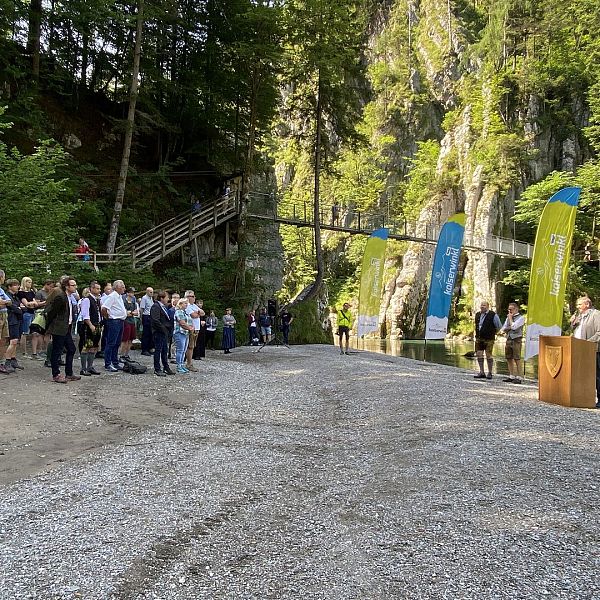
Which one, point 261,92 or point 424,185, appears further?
point 424,185

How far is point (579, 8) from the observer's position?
37406 mm

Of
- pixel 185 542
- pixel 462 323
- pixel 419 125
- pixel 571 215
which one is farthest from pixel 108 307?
pixel 419 125

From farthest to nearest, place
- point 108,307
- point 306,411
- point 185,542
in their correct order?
1. point 108,307
2. point 306,411
3. point 185,542

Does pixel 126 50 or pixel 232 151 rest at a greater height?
pixel 126 50

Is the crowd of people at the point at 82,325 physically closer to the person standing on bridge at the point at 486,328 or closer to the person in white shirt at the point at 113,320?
the person in white shirt at the point at 113,320

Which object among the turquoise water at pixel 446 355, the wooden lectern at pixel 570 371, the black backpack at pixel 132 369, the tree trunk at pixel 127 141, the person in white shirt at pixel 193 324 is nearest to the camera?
the wooden lectern at pixel 570 371

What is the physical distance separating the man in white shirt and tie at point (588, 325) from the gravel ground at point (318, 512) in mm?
1380

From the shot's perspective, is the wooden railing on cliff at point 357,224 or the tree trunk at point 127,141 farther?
the wooden railing on cliff at point 357,224

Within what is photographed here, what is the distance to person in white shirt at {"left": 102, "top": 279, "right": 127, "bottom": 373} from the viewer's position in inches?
380

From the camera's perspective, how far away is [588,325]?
8.23m

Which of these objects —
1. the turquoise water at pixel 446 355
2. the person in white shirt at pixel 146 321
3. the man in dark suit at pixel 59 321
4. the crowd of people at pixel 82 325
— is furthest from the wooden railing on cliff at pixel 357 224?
the man in dark suit at pixel 59 321

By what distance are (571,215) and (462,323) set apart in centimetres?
3140

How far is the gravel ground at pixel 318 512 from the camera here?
116 inches

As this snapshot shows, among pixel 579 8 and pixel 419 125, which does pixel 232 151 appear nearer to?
pixel 579 8
